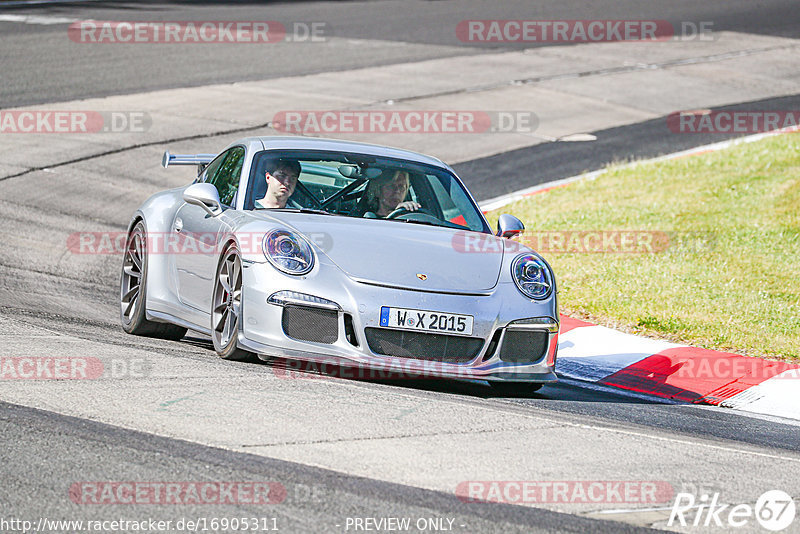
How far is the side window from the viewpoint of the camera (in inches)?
305

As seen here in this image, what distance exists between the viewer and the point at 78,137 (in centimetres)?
1584

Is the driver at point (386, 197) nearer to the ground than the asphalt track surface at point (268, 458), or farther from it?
farther from it

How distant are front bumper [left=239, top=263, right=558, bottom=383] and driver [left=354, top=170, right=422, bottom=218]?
1190 millimetres

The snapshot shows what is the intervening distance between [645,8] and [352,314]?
26342 mm

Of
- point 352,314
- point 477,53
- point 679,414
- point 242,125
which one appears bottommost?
point 679,414

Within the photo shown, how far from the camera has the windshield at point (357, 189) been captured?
750 cm

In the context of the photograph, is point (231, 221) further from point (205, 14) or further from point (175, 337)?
point (205, 14)

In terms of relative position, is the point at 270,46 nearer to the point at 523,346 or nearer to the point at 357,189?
the point at 357,189

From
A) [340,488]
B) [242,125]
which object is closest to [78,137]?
[242,125]
